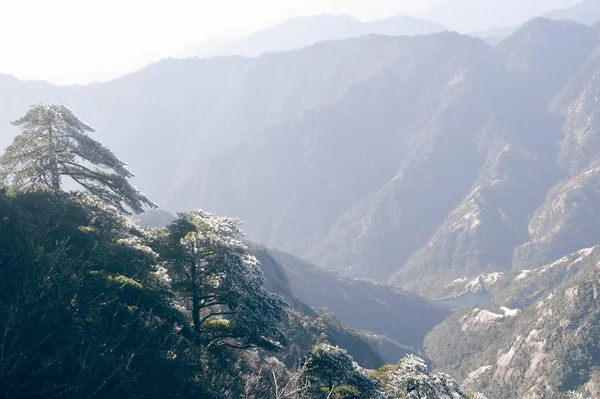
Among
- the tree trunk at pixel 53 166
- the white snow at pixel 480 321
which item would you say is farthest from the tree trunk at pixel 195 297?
the white snow at pixel 480 321

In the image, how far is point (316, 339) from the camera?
76.1 metres

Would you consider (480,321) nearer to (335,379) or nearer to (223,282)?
(335,379)

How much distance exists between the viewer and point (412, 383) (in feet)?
84.5

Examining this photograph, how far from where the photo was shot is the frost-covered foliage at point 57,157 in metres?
30.2

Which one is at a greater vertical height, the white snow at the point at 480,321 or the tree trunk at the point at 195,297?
the tree trunk at the point at 195,297

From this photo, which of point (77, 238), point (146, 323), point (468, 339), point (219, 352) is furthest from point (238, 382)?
point (468, 339)

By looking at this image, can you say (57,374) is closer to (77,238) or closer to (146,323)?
(146,323)

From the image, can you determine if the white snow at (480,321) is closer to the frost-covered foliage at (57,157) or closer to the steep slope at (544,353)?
the steep slope at (544,353)

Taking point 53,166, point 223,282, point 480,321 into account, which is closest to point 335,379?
point 223,282

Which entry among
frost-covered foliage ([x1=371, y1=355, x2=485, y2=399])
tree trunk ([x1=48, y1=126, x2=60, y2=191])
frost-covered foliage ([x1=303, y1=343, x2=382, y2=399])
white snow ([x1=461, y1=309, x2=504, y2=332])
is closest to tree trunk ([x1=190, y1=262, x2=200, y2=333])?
frost-covered foliage ([x1=303, y1=343, x2=382, y2=399])

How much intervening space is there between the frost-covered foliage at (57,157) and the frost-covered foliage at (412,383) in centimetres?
1935

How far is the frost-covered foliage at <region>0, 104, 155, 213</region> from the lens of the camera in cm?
3019

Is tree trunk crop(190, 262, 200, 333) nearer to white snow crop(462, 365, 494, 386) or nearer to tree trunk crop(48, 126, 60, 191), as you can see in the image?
tree trunk crop(48, 126, 60, 191)

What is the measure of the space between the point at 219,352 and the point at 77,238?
10074 mm
